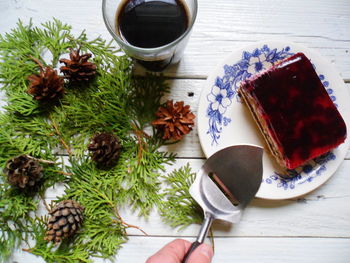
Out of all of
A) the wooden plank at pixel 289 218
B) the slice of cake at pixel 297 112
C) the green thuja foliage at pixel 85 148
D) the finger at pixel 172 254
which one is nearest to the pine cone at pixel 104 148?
the green thuja foliage at pixel 85 148

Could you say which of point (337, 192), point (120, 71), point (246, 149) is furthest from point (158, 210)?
point (337, 192)

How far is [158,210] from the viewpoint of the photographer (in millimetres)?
828

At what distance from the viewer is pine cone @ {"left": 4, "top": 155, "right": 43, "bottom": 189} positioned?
0.76 meters

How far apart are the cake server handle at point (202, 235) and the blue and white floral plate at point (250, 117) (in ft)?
0.47

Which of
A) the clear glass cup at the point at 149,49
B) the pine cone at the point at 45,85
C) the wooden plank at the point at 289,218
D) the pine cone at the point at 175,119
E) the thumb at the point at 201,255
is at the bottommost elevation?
the wooden plank at the point at 289,218

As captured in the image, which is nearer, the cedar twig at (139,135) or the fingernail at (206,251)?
the fingernail at (206,251)

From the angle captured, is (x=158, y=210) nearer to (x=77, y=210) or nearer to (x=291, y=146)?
(x=77, y=210)

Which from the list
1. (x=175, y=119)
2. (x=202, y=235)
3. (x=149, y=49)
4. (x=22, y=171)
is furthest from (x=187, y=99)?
(x=22, y=171)

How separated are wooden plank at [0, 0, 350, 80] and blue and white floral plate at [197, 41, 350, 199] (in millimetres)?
62

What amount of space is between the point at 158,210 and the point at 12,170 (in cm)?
37

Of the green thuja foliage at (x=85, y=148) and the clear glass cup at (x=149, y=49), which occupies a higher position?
the clear glass cup at (x=149, y=49)

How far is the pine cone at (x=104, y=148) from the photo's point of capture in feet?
2.52

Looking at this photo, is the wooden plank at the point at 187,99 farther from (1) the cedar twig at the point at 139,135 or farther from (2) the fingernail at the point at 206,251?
(2) the fingernail at the point at 206,251

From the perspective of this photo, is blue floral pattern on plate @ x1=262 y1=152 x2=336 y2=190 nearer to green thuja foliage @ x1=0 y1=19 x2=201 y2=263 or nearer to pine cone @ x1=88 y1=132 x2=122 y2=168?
green thuja foliage @ x1=0 y1=19 x2=201 y2=263
